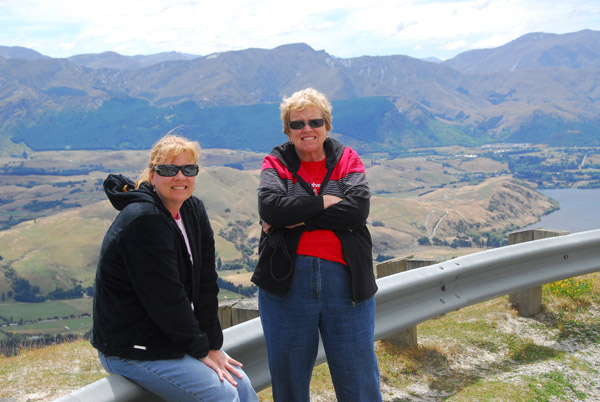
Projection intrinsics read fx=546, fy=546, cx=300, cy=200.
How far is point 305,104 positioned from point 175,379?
4.64 feet

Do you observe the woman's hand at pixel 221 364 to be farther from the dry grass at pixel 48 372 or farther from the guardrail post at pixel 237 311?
the dry grass at pixel 48 372

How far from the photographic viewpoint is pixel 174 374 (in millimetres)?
2146

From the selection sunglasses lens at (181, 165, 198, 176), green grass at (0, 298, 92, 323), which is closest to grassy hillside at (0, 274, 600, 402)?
sunglasses lens at (181, 165, 198, 176)

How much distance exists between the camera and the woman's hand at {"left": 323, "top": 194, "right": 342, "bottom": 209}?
253 cm

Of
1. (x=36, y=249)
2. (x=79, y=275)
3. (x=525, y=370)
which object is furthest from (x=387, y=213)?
(x=525, y=370)

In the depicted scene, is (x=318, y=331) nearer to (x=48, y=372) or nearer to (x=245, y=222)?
(x=48, y=372)

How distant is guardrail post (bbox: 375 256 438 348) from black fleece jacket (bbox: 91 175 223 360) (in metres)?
1.86

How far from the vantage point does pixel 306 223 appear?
254 centimetres

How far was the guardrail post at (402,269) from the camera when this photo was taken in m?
3.74

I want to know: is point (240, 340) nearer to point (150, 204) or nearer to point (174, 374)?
point (174, 374)

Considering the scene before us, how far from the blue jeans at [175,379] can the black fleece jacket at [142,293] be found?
0.03 metres

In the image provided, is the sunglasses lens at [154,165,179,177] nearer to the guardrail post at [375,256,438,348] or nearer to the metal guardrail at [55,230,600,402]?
the metal guardrail at [55,230,600,402]

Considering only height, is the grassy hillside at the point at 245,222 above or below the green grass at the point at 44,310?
above

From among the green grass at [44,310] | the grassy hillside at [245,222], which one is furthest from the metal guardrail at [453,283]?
the grassy hillside at [245,222]
